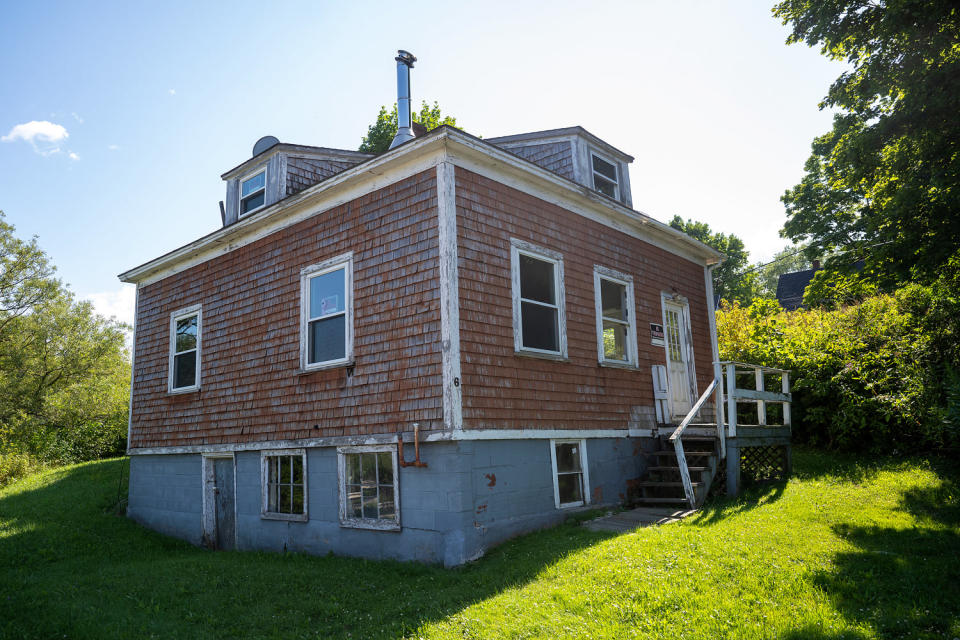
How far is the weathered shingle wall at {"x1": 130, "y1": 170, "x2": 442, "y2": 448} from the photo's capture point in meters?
8.40

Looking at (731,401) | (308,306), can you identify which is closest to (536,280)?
(731,401)

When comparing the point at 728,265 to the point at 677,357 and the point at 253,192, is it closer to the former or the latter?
the point at 677,357

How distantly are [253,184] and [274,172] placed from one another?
866 mm

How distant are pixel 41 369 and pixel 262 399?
80.8 ft

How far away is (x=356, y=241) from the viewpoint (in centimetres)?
949

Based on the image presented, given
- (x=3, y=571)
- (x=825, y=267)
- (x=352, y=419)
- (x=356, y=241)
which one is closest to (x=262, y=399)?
(x=352, y=419)

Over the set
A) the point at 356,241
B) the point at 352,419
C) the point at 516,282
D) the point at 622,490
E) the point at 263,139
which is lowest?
the point at 622,490

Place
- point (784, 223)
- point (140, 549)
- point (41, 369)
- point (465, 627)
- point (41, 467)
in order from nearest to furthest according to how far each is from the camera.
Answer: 1. point (465, 627)
2. point (140, 549)
3. point (784, 223)
4. point (41, 467)
5. point (41, 369)

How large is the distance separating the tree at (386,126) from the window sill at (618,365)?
1698 cm

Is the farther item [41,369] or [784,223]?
[41,369]

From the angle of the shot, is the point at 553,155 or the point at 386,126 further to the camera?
the point at 386,126

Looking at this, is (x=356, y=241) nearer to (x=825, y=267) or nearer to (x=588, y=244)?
(x=588, y=244)

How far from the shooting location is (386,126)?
2627 cm

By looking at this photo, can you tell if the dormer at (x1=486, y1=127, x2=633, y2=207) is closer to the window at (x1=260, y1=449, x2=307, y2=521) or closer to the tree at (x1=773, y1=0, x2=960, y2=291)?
the tree at (x1=773, y1=0, x2=960, y2=291)
